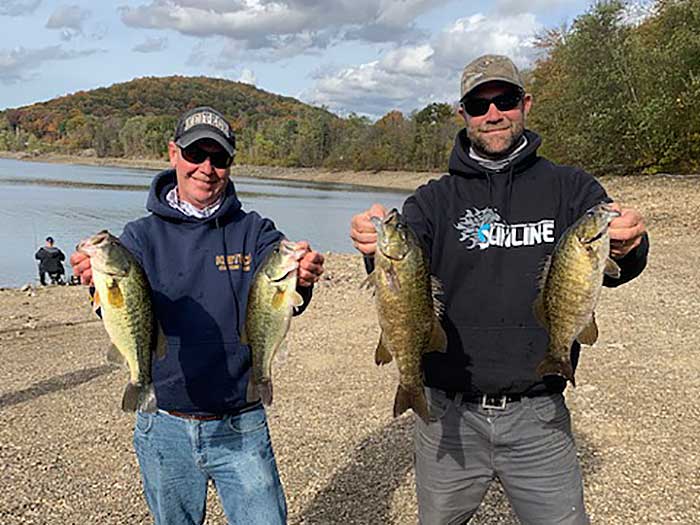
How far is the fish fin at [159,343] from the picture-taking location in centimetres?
307

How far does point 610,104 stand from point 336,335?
2830 cm

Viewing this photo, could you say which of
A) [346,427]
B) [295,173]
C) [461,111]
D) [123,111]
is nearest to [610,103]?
[346,427]

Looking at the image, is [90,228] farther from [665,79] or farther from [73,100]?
[73,100]

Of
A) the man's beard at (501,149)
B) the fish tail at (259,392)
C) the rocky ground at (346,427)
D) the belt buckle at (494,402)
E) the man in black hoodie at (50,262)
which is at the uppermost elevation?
the man's beard at (501,149)

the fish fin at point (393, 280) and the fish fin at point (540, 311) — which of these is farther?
the fish fin at point (540, 311)

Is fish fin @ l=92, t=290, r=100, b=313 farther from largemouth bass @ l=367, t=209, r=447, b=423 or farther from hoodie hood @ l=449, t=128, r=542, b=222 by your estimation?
hoodie hood @ l=449, t=128, r=542, b=222

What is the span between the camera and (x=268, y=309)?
305 centimetres

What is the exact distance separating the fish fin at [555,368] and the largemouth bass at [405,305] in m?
0.46

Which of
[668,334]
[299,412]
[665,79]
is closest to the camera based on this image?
[299,412]

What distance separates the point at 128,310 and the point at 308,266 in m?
0.85

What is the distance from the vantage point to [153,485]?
3.14 m

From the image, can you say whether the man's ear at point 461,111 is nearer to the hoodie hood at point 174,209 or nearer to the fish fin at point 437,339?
the fish fin at point 437,339

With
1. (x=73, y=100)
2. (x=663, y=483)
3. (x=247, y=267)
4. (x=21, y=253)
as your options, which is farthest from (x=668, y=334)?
(x=73, y=100)

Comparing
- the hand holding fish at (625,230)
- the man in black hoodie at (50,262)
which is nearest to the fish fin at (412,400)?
the hand holding fish at (625,230)
